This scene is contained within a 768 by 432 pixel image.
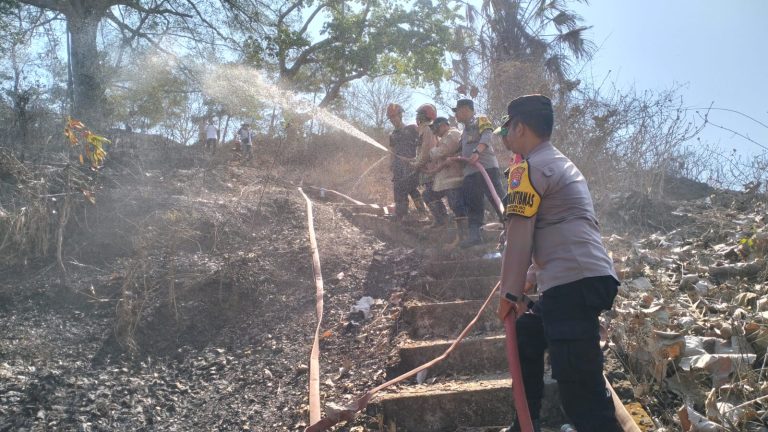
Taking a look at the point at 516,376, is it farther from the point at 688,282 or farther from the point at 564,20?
the point at 564,20

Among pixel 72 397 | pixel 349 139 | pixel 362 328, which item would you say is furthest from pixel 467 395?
pixel 349 139

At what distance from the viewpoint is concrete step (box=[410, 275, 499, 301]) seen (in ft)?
16.7

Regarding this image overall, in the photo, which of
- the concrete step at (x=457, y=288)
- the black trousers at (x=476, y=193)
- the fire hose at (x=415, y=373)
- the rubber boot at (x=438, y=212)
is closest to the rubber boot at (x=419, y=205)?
the rubber boot at (x=438, y=212)

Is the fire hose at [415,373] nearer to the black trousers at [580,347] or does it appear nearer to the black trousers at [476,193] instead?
the black trousers at [580,347]

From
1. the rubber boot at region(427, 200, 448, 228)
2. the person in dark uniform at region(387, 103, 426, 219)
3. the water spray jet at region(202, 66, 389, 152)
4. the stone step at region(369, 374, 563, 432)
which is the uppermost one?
the water spray jet at region(202, 66, 389, 152)

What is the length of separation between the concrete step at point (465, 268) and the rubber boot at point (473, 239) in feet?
1.70

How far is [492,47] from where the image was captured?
1402 centimetres

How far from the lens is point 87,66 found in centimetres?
1068

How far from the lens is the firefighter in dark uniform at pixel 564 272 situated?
8.10 feet

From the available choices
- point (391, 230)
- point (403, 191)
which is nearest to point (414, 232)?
point (391, 230)

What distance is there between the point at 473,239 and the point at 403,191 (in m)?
1.68

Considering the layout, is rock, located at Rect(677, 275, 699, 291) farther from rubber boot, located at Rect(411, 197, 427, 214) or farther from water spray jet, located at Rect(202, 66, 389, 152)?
water spray jet, located at Rect(202, 66, 389, 152)

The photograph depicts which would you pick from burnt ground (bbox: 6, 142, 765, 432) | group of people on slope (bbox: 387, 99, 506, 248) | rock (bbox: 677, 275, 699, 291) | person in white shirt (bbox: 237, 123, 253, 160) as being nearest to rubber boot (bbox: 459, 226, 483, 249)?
group of people on slope (bbox: 387, 99, 506, 248)

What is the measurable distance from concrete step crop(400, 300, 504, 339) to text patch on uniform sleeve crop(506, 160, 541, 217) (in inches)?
80.0
